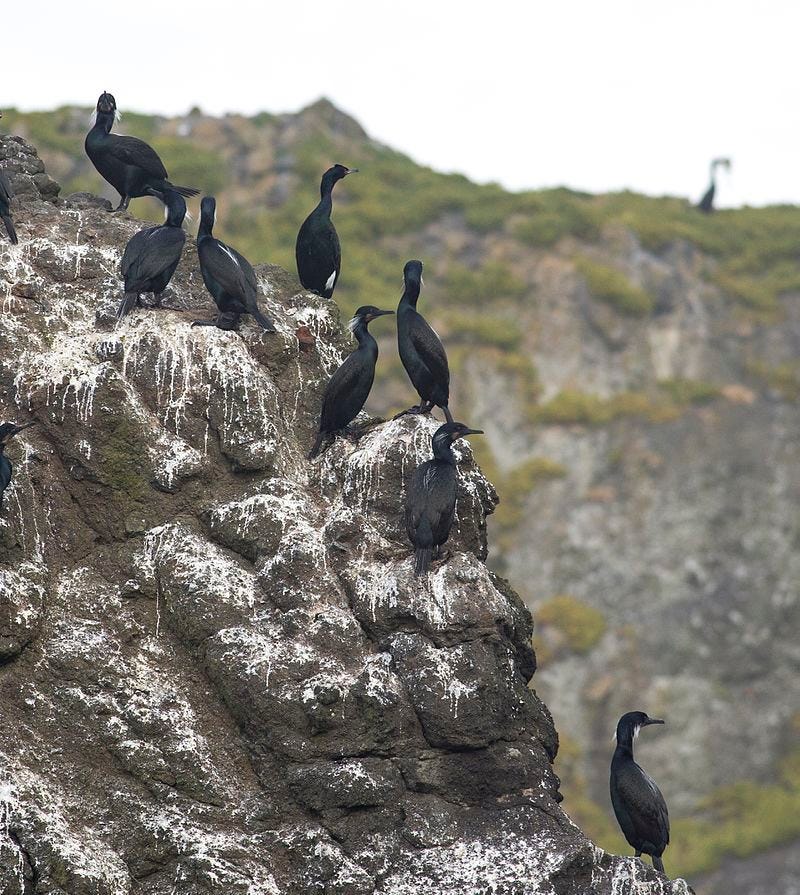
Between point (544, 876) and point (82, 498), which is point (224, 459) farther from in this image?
point (544, 876)

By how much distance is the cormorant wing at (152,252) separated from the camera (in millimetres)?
9938

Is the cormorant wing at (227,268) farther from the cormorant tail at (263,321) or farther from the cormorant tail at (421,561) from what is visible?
the cormorant tail at (421,561)

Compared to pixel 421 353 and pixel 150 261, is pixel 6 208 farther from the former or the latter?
pixel 421 353

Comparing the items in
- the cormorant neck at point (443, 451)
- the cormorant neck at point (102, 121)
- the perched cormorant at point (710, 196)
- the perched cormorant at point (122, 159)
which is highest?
the perched cormorant at point (710, 196)

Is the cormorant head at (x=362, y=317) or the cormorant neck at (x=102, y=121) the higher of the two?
the cormorant neck at (x=102, y=121)

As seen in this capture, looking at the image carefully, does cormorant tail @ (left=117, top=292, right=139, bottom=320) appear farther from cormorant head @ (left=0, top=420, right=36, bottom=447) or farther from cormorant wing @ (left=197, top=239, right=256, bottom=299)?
cormorant head @ (left=0, top=420, right=36, bottom=447)

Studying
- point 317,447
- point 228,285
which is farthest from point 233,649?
point 228,285

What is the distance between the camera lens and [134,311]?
10125 mm

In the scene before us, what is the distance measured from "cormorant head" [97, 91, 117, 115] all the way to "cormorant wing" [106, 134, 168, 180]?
0.19m

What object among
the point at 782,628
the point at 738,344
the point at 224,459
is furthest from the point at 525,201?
the point at 224,459

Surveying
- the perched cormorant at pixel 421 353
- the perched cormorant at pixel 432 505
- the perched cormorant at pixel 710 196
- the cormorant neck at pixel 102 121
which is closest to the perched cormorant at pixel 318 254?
the perched cormorant at pixel 421 353

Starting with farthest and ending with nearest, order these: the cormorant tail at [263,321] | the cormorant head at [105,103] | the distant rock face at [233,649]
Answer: the cormorant head at [105,103] → the cormorant tail at [263,321] → the distant rock face at [233,649]

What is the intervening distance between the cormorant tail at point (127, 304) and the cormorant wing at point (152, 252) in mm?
143

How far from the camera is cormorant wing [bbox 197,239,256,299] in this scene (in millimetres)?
10019
